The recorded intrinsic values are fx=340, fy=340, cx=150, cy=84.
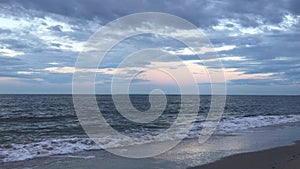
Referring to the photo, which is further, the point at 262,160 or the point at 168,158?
the point at 168,158

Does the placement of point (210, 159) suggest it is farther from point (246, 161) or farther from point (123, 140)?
point (123, 140)

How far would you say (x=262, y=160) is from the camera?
42.4 feet

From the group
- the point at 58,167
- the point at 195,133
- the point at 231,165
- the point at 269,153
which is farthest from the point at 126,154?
the point at 195,133

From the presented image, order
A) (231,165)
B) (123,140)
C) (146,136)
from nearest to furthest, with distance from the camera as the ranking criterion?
(231,165) < (123,140) < (146,136)

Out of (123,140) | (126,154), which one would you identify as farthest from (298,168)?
(123,140)

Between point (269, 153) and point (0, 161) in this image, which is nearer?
point (0, 161)

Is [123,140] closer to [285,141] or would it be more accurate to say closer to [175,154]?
[175,154]

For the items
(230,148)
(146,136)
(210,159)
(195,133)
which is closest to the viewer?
(210,159)

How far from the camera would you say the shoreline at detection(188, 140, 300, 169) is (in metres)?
11.9

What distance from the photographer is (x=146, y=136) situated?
20500mm

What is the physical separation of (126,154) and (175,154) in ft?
6.72

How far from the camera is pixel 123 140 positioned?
18.7 m

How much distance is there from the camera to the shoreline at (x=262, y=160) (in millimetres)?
11897

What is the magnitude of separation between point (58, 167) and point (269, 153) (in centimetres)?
865
